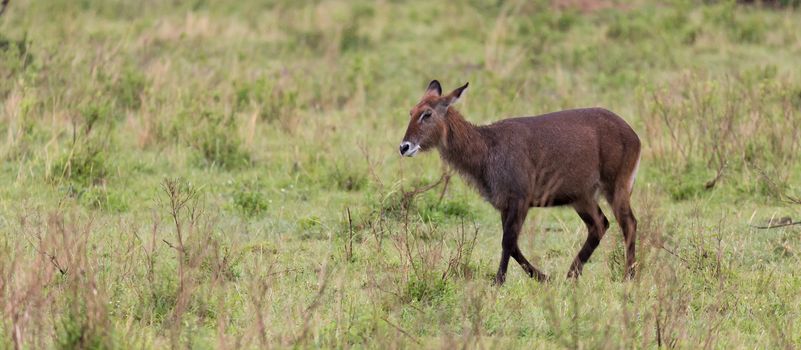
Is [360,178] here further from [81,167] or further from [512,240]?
[512,240]

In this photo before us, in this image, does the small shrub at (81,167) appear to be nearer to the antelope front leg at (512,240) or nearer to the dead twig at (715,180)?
the antelope front leg at (512,240)

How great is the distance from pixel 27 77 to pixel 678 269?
6922 mm

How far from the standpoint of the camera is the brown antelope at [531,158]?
23.8 ft

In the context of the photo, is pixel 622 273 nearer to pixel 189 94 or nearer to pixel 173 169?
pixel 173 169

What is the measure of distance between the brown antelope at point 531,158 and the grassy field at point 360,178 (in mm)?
215

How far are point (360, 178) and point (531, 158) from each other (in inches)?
101

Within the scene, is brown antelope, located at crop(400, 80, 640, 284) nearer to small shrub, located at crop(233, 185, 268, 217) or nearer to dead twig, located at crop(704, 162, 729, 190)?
small shrub, located at crop(233, 185, 268, 217)

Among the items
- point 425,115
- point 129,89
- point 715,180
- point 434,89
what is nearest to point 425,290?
point 425,115

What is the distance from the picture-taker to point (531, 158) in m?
7.36

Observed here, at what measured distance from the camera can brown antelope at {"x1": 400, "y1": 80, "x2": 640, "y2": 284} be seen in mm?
7258

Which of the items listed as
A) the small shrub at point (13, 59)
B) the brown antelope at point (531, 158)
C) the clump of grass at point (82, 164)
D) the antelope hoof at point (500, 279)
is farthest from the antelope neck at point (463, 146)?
the small shrub at point (13, 59)

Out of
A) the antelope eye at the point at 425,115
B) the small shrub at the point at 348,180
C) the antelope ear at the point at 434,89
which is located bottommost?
the small shrub at the point at 348,180

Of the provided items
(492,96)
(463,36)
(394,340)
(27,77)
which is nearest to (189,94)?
(27,77)

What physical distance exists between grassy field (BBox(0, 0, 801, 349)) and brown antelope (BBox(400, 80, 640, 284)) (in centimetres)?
21
